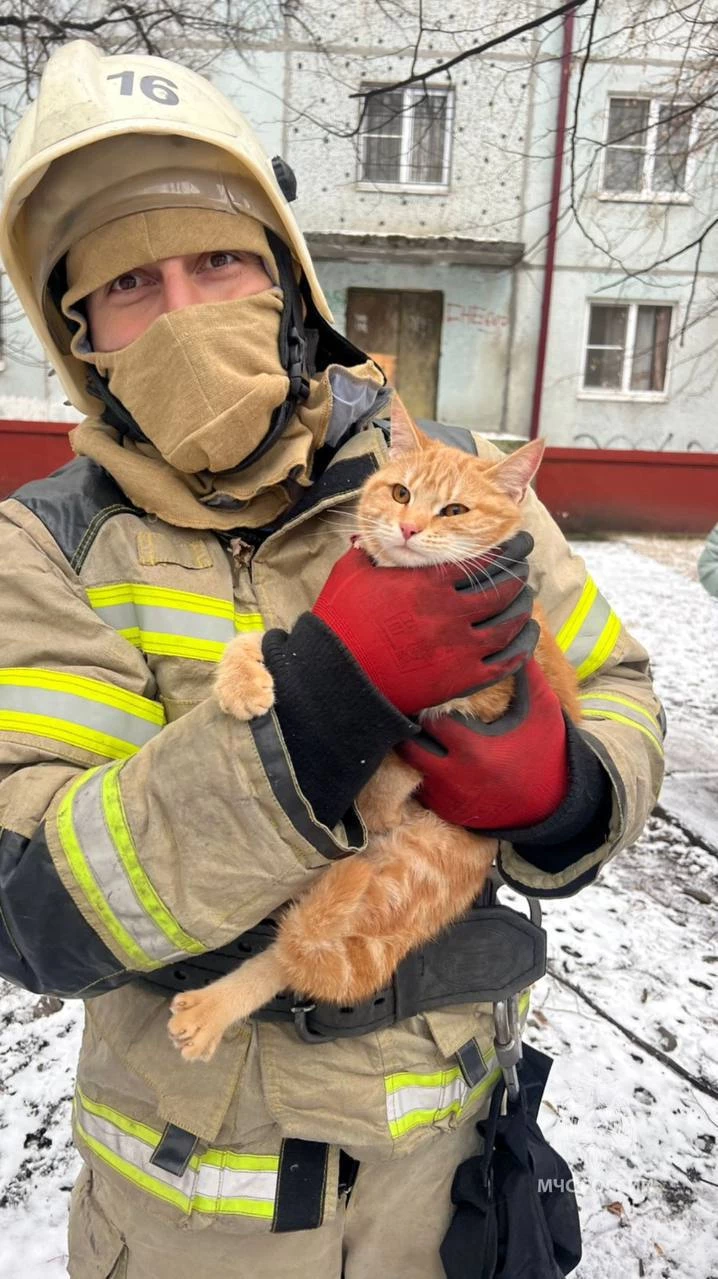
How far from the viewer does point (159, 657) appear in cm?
157

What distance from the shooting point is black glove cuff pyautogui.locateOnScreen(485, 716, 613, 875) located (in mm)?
1603

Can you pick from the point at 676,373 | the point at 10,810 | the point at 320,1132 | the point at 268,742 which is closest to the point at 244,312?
the point at 268,742

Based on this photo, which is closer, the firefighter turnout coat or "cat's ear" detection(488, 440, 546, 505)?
the firefighter turnout coat

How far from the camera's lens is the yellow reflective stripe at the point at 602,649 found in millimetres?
1916

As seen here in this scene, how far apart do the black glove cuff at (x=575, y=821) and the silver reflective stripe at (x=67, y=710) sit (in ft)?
2.75

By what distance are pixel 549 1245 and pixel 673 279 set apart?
15.4 meters

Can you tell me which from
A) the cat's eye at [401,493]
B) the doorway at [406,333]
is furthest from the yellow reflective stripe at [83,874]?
the doorway at [406,333]

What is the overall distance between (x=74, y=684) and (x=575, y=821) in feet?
→ 3.38

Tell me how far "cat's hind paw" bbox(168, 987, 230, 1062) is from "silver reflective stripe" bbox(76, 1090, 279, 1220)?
191 mm

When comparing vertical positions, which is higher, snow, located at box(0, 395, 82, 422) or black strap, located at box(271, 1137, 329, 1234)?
snow, located at box(0, 395, 82, 422)

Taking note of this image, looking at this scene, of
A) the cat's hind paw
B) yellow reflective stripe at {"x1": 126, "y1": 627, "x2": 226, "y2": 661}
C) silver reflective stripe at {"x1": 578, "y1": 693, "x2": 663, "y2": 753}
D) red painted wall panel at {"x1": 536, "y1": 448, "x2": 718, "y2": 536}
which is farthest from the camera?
red painted wall panel at {"x1": 536, "y1": 448, "x2": 718, "y2": 536}

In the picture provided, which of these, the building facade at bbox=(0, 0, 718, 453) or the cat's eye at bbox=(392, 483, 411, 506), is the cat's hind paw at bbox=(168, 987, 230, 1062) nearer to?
the cat's eye at bbox=(392, 483, 411, 506)

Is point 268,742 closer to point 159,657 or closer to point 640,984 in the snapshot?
point 159,657

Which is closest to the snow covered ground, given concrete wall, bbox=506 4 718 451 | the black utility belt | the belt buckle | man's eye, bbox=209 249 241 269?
the black utility belt
